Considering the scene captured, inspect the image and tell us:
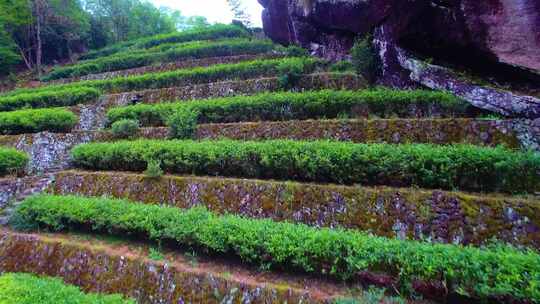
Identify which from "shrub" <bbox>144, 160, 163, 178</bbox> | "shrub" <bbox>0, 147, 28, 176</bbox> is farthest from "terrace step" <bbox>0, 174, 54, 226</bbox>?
"shrub" <bbox>144, 160, 163, 178</bbox>

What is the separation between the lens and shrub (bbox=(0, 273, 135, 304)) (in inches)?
199

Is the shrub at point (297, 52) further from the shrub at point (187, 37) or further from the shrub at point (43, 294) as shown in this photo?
the shrub at point (43, 294)

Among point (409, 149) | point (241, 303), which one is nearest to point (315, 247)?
point (241, 303)

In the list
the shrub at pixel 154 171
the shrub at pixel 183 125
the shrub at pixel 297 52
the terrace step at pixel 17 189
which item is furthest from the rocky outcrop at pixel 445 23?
the terrace step at pixel 17 189

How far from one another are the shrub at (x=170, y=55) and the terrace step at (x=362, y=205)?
15.7 m

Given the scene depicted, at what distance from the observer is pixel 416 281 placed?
445 centimetres

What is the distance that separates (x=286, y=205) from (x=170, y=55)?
2029 cm

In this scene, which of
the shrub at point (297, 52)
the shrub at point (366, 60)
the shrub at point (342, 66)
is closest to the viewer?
the shrub at point (366, 60)

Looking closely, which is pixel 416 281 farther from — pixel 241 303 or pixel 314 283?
pixel 241 303

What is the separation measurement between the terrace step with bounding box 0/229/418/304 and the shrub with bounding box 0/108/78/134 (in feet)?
19.9

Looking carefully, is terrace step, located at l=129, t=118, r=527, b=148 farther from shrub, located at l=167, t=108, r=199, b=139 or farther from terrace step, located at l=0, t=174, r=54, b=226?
terrace step, located at l=0, t=174, r=54, b=226

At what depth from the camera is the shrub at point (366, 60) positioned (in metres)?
11.4

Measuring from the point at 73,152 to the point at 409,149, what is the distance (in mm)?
11078

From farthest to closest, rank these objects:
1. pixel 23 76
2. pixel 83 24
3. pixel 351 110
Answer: pixel 83 24
pixel 23 76
pixel 351 110
